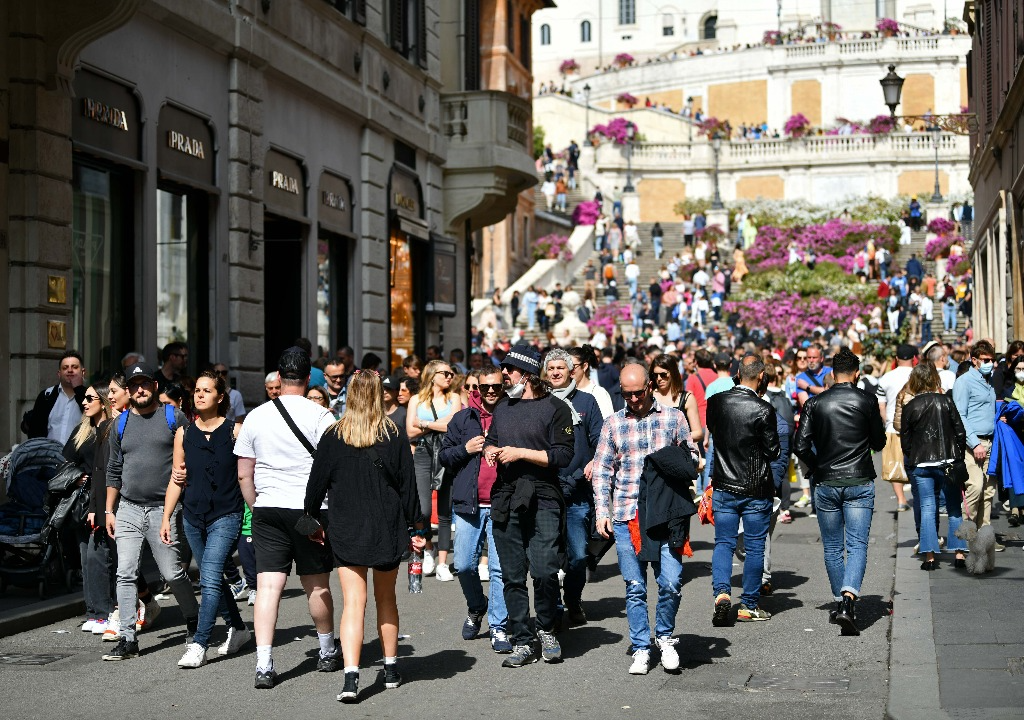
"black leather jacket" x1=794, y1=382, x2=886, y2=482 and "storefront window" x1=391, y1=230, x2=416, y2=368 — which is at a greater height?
"storefront window" x1=391, y1=230, x2=416, y2=368

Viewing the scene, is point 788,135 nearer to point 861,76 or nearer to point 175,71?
point 861,76

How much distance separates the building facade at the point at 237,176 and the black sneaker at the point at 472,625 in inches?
211

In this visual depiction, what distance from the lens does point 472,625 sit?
10711mm

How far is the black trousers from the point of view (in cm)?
977

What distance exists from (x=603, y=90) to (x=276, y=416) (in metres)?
101

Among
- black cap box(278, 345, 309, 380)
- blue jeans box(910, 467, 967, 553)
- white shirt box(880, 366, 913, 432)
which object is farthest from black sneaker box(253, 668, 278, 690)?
white shirt box(880, 366, 913, 432)

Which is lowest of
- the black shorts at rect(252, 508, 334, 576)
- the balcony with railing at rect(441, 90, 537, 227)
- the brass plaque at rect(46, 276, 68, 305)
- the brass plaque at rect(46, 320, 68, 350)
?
the black shorts at rect(252, 508, 334, 576)

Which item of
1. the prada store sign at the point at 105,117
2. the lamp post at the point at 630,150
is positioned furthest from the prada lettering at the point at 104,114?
the lamp post at the point at 630,150

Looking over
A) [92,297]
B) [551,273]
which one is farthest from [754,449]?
[551,273]

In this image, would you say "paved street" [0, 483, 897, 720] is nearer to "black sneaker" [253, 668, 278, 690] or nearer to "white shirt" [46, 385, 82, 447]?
"black sneaker" [253, 668, 278, 690]

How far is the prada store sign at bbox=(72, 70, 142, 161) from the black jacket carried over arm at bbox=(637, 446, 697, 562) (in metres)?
7.67

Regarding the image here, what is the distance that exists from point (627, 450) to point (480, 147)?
18.7 m

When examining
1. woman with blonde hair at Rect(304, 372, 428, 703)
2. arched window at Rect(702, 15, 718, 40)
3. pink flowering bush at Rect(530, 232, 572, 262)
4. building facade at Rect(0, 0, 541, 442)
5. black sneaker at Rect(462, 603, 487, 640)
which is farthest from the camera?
arched window at Rect(702, 15, 718, 40)

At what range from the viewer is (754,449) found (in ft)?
36.3
